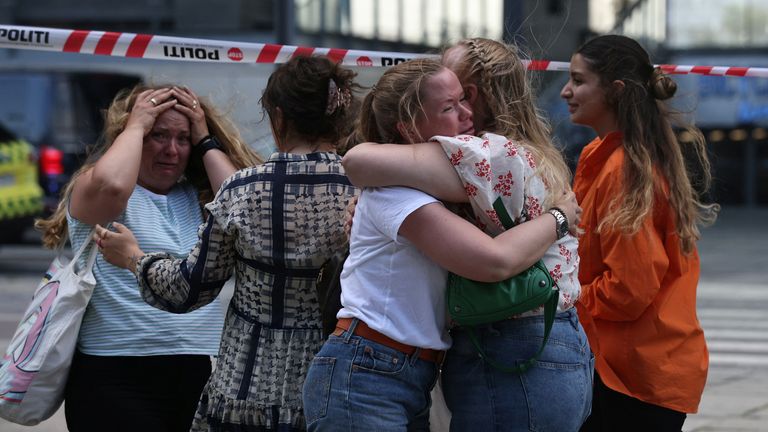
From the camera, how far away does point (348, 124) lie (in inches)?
120

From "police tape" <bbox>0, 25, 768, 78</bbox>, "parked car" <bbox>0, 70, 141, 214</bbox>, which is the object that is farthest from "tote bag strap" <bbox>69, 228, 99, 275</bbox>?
"parked car" <bbox>0, 70, 141, 214</bbox>

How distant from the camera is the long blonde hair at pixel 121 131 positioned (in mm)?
3547

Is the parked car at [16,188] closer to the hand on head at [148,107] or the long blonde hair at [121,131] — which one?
the long blonde hair at [121,131]

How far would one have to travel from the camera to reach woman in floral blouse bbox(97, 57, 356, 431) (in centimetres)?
286

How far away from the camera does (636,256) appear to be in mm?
3336

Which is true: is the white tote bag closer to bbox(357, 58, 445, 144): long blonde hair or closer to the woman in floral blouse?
the woman in floral blouse

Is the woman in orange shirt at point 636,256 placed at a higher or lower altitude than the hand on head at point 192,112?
lower

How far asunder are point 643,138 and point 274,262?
1.23m

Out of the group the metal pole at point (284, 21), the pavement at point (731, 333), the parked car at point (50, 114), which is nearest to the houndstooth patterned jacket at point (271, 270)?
the pavement at point (731, 333)

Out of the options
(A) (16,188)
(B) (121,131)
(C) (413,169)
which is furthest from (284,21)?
(C) (413,169)

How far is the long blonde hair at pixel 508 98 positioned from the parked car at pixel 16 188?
1270 cm

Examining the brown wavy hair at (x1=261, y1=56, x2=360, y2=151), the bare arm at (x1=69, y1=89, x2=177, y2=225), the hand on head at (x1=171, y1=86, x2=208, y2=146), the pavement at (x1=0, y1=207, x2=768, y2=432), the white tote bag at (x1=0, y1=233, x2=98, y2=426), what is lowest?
the pavement at (x1=0, y1=207, x2=768, y2=432)

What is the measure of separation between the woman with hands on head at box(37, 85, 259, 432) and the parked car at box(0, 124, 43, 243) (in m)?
11.6

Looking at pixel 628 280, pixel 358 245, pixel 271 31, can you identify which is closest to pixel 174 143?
pixel 358 245
